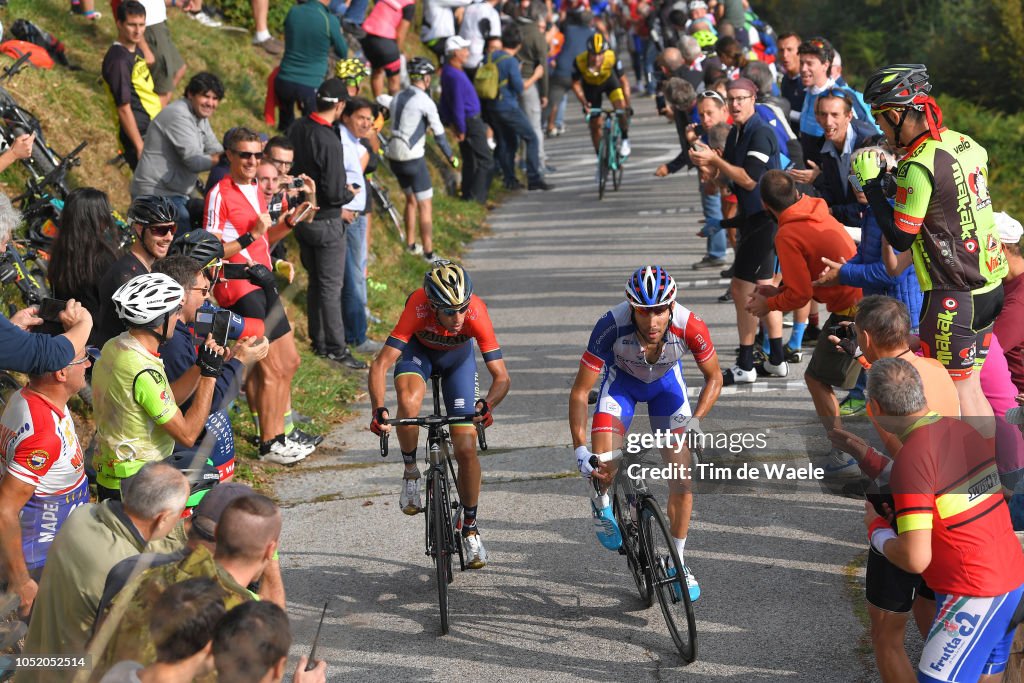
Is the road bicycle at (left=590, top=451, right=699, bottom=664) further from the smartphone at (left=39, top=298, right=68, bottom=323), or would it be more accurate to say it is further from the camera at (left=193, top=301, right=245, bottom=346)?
the smartphone at (left=39, top=298, right=68, bottom=323)

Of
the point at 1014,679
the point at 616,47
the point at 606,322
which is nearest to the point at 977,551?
the point at 1014,679

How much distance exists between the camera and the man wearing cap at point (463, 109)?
15.7 meters

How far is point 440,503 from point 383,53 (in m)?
10.2

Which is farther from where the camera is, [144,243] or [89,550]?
[144,243]

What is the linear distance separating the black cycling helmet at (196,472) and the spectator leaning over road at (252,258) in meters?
2.45

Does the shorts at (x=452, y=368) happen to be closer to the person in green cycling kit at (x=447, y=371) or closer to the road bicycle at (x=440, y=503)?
the person in green cycling kit at (x=447, y=371)

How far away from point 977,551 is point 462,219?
1282 cm

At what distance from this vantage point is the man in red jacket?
772 centimetres

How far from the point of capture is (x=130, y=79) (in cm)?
1040

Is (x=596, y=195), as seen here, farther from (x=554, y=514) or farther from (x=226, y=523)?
(x=226, y=523)

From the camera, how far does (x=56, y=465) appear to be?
5.51 m

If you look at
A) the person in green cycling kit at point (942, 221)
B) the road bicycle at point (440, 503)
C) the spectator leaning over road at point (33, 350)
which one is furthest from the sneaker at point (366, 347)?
the person in green cycling kit at point (942, 221)

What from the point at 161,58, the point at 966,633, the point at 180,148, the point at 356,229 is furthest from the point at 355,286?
the point at 966,633

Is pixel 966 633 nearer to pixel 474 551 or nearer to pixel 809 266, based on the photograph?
pixel 474 551
